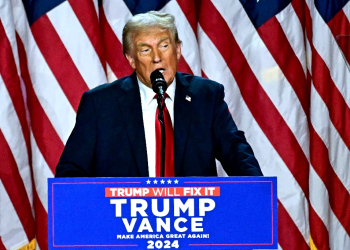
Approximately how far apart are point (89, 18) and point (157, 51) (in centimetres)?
109

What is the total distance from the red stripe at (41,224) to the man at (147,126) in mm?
1104

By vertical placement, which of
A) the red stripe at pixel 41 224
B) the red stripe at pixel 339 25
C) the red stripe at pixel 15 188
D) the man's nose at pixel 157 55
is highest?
the red stripe at pixel 339 25

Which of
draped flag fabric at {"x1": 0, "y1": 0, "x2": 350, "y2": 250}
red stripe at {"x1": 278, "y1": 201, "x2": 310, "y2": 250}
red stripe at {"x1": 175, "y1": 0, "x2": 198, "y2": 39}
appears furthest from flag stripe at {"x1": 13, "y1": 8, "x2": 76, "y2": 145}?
red stripe at {"x1": 278, "y1": 201, "x2": 310, "y2": 250}

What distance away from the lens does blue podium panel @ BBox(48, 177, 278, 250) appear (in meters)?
1.51

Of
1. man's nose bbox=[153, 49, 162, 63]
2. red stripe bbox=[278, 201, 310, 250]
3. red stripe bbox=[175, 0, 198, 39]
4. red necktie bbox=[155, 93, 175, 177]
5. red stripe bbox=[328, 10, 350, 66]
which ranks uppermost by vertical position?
red stripe bbox=[175, 0, 198, 39]

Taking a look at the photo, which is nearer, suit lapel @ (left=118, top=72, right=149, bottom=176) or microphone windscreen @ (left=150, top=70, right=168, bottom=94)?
microphone windscreen @ (left=150, top=70, right=168, bottom=94)

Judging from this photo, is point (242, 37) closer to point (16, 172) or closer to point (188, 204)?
point (16, 172)

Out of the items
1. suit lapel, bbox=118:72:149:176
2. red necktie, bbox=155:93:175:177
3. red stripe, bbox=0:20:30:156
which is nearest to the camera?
red necktie, bbox=155:93:175:177

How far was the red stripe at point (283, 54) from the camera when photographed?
3.29m

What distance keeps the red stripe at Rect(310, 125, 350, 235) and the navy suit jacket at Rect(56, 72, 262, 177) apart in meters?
1.29

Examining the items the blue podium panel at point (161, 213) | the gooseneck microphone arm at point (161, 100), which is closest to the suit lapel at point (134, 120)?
the gooseneck microphone arm at point (161, 100)

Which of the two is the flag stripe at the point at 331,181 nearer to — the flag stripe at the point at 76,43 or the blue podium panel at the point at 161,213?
the flag stripe at the point at 76,43

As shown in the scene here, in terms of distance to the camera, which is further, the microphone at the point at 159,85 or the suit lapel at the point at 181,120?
the suit lapel at the point at 181,120

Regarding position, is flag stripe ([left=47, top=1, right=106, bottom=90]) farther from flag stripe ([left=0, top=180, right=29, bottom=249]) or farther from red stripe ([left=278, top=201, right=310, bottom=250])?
red stripe ([left=278, top=201, right=310, bottom=250])
